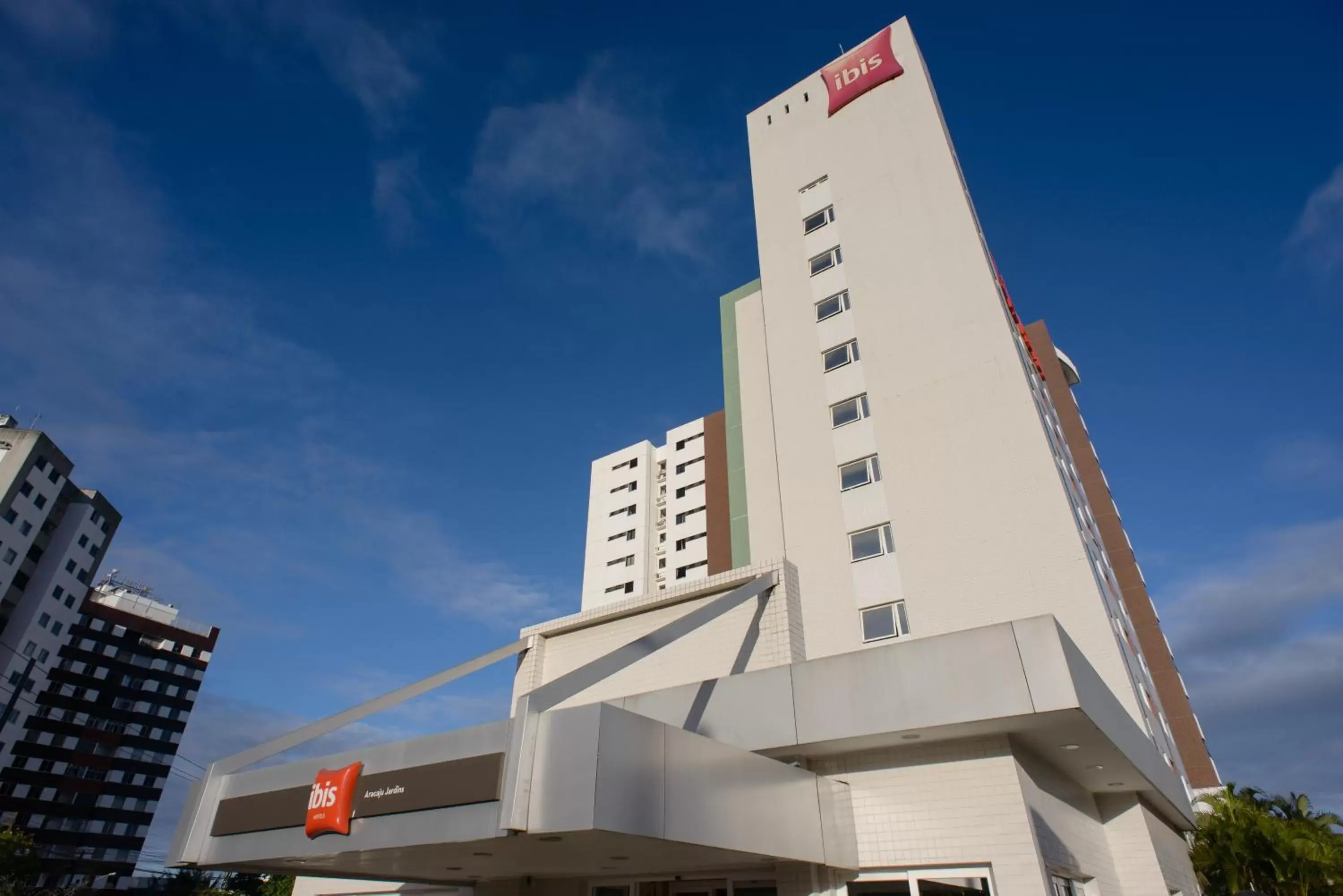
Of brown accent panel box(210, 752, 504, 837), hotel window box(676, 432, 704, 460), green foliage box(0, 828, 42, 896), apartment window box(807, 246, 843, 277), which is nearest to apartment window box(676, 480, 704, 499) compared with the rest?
hotel window box(676, 432, 704, 460)

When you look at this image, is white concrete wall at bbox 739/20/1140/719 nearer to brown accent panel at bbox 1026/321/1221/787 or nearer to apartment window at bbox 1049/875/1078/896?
apartment window at bbox 1049/875/1078/896

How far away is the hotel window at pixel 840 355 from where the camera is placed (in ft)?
81.7

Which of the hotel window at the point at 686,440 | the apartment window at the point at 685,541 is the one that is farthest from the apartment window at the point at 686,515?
the hotel window at the point at 686,440

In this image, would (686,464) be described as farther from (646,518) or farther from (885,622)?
(885,622)

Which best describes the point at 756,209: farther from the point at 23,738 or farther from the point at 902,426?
the point at 23,738

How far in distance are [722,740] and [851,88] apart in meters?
27.0

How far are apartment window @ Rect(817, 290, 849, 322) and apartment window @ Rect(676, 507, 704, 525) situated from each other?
3645 cm

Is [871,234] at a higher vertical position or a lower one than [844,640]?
higher

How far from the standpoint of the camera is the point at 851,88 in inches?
1219

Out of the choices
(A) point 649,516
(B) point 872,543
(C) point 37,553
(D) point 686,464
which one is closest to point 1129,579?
(B) point 872,543

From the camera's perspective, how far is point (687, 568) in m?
59.3

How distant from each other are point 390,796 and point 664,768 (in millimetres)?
4505

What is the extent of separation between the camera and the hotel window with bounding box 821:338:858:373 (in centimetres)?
2491

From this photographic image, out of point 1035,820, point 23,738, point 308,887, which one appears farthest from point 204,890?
point 1035,820
